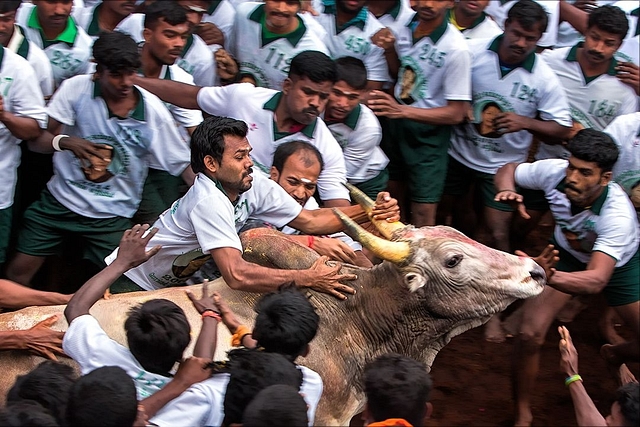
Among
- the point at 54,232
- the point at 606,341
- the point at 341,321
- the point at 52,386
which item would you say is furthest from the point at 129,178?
the point at 606,341

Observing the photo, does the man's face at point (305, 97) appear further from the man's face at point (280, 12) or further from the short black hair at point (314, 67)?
the man's face at point (280, 12)

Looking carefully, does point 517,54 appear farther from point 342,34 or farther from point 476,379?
point 476,379

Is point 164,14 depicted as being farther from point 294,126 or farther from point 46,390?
point 46,390

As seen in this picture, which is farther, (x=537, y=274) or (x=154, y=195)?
(x=154, y=195)

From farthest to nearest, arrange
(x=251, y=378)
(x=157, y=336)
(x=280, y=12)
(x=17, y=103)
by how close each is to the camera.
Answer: (x=280, y=12) < (x=17, y=103) < (x=157, y=336) < (x=251, y=378)

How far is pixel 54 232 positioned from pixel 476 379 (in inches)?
131

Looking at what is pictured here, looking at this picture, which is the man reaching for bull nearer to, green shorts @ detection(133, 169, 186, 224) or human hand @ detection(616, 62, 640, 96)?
green shorts @ detection(133, 169, 186, 224)

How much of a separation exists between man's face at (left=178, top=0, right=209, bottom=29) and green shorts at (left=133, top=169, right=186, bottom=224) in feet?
3.86

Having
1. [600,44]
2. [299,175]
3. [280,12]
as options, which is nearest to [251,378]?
[299,175]

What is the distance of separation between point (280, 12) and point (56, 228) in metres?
2.34

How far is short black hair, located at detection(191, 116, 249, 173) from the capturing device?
6.07 m

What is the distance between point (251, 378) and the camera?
462cm

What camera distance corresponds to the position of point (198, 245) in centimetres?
633

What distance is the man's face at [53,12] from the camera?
7.86 m
